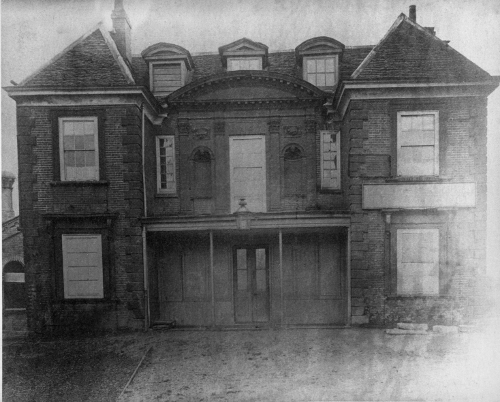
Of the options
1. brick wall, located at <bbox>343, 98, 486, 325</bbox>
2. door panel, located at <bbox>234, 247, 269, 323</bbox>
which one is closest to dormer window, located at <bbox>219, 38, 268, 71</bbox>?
brick wall, located at <bbox>343, 98, 486, 325</bbox>

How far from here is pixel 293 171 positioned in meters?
9.94

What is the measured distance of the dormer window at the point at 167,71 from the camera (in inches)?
420

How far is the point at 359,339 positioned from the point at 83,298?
6.33 meters

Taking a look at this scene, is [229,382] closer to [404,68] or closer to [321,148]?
[321,148]

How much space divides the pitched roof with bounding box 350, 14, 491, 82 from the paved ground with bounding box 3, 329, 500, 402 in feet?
17.7

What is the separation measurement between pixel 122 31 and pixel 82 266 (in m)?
5.72

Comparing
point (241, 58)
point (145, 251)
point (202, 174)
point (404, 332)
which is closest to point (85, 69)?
point (202, 174)

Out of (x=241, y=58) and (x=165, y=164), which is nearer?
(x=165, y=164)

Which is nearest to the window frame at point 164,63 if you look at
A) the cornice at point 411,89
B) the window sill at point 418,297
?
the cornice at point 411,89

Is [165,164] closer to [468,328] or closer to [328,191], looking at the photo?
[328,191]

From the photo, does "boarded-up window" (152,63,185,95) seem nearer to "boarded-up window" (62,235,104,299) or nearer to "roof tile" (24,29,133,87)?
"roof tile" (24,29,133,87)

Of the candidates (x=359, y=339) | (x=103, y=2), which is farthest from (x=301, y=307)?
(x=103, y=2)

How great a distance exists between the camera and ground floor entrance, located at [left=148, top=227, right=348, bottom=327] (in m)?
9.66

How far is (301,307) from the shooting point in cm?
966
